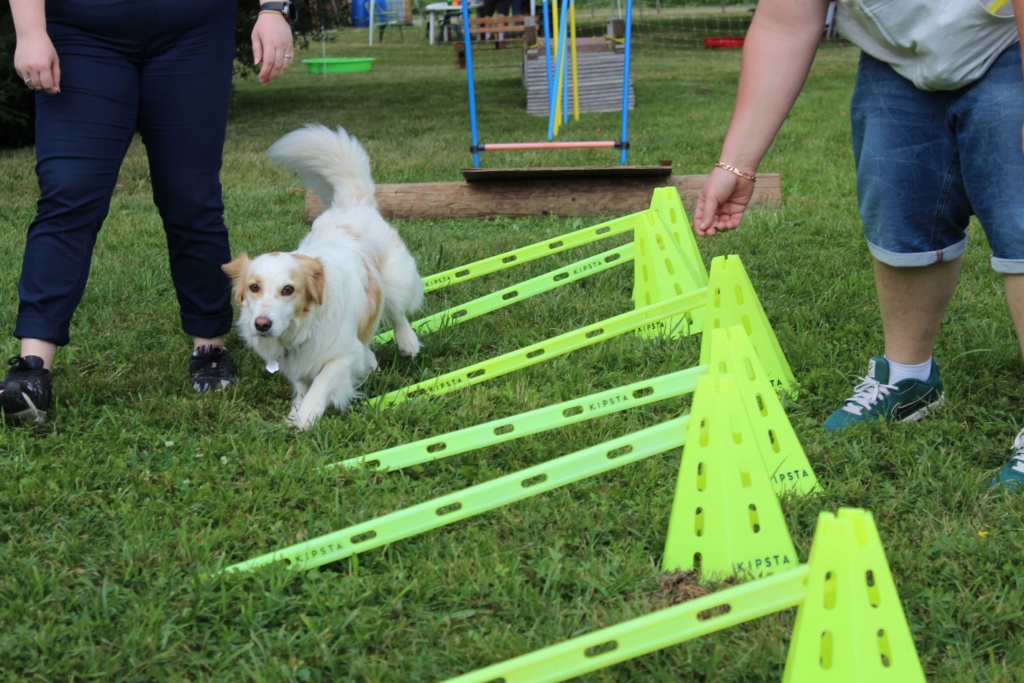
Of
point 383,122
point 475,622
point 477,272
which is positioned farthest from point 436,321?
point 383,122

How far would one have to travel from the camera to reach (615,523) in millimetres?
Answer: 2719

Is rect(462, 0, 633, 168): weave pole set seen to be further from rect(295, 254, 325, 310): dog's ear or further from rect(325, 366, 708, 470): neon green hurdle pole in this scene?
rect(325, 366, 708, 470): neon green hurdle pole

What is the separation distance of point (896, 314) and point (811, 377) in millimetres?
512

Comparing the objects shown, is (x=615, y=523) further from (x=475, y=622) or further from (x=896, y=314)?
(x=896, y=314)

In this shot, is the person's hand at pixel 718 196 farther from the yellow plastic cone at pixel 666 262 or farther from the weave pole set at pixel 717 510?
the yellow plastic cone at pixel 666 262

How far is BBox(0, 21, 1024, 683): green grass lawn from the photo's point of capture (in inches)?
86.4

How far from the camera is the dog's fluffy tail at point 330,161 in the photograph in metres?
4.38

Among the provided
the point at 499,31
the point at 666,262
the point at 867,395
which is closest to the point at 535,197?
the point at 666,262

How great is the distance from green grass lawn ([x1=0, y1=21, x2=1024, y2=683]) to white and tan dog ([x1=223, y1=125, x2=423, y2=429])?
6.4 inches

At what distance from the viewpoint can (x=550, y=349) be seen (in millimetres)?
3533

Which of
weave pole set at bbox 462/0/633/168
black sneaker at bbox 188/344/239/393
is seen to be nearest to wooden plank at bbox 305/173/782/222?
weave pole set at bbox 462/0/633/168

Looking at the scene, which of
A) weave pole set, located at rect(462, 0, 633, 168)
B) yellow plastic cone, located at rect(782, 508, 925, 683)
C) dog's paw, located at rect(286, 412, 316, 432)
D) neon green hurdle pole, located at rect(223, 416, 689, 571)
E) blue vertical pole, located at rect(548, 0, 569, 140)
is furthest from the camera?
blue vertical pole, located at rect(548, 0, 569, 140)

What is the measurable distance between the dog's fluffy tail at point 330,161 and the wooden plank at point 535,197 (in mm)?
2042

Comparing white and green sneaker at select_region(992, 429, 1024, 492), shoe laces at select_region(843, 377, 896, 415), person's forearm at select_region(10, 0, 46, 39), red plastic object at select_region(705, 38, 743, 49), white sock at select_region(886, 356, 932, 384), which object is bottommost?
white and green sneaker at select_region(992, 429, 1024, 492)
